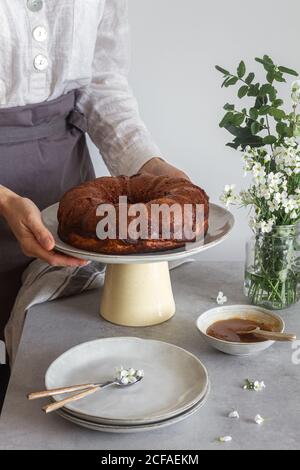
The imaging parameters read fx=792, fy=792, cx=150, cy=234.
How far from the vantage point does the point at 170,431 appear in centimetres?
88

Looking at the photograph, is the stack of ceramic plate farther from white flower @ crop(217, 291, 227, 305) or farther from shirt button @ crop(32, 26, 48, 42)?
shirt button @ crop(32, 26, 48, 42)

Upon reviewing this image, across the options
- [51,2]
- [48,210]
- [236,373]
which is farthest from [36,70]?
[236,373]

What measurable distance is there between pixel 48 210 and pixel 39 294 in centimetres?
13

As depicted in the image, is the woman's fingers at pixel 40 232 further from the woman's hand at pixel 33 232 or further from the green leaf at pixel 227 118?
the green leaf at pixel 227 118

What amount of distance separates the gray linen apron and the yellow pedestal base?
25 centimetres

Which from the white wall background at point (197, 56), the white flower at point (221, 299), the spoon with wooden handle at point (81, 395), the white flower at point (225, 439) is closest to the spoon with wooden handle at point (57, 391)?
the spoon with wooden handle at point (81, 395)

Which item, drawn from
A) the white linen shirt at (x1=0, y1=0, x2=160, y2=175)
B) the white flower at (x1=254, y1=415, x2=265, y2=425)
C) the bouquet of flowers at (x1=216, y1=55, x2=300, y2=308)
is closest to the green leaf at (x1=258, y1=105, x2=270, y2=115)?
the bouquet of flowers at (x1=216, y1=55, x2=300, y2=308)

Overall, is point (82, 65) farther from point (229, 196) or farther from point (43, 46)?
point (229, 196)

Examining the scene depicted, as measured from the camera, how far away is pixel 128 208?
1073 mm

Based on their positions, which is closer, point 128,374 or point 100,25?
point 128,374

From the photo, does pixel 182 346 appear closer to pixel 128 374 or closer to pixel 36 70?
pixel 128 374

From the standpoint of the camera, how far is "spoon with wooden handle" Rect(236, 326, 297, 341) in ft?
3.36

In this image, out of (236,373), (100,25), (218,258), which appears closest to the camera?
(236,373)

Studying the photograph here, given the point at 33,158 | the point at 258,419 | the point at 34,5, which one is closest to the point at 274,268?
the point at 258,419
